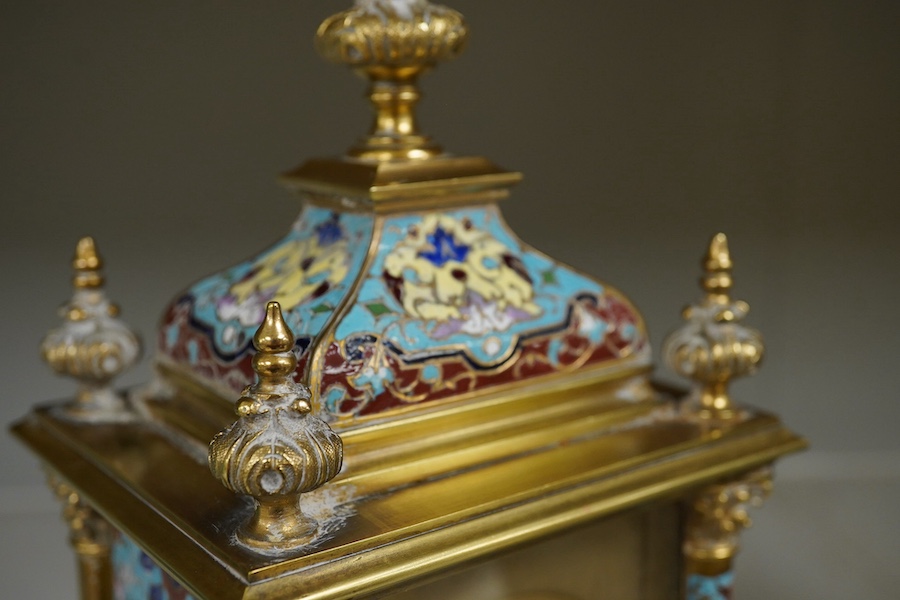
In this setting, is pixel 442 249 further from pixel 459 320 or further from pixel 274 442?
pixel 274 442

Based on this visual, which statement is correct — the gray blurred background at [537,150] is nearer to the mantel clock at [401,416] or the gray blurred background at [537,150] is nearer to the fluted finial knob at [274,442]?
the mantel clock at [401,416]

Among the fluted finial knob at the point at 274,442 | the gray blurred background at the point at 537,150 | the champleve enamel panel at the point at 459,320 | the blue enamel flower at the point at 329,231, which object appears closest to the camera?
the fluted finial knob at the point at 274,442

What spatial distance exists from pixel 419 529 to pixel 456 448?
12 centimetres

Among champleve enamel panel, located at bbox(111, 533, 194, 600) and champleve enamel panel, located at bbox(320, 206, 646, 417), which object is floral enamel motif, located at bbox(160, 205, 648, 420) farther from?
champleve enamel panel, located at bbox(111, 533, 194, 600)

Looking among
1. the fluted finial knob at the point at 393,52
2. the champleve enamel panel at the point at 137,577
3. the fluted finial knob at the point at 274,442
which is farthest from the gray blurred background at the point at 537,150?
the fluted finial knob at the point at 274,442

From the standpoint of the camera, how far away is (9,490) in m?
1.78

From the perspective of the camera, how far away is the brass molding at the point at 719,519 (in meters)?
0.90

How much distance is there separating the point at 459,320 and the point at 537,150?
3.09 ft

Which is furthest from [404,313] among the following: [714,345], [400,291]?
[714,345]

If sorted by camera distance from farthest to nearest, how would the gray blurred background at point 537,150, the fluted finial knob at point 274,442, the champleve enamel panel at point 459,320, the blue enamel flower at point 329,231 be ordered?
the gray blurred background at point 537,150
the blue enamel flower at point 329,231
the champleve enamel panel at point 459,320
the fluted finial knob at point 274,442

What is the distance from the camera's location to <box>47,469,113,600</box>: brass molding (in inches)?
36.4

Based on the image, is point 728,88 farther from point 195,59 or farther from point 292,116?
point 195,59

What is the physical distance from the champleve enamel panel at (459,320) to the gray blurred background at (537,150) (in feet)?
2.31

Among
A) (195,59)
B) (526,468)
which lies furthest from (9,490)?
(526,468)
